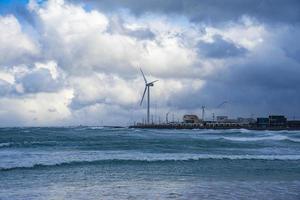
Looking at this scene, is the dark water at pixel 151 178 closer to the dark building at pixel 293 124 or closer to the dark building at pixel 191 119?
the dark building at pixel 293 124

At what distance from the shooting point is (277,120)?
13488cm

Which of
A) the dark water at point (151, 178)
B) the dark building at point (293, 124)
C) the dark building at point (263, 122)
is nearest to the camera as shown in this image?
the dark water at point (151, 178)

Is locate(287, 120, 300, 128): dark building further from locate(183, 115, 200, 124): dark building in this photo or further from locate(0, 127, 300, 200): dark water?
locate(0, 127, 300, 200): dark water

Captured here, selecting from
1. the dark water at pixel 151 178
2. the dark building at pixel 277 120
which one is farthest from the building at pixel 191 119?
the dark water at pixel 151 178

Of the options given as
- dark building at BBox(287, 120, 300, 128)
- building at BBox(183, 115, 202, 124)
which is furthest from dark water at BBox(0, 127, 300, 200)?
building at BBox(183, 115, 202, 124)

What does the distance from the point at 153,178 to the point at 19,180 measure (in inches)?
270

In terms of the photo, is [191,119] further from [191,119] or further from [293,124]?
[293,124]

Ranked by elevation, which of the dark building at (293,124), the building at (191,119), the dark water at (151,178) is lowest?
the dark water at (151,178)

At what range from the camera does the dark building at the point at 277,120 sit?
433 feet

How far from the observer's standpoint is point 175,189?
1967 centimetres

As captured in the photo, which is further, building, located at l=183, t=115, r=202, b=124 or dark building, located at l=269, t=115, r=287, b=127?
building, located at l=183, t=115, r=202, b=124

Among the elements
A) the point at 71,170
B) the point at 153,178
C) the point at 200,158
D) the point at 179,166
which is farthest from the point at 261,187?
the point at 200,158

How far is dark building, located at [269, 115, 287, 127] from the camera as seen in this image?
131938mm

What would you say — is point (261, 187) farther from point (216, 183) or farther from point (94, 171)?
point (94, 171)
